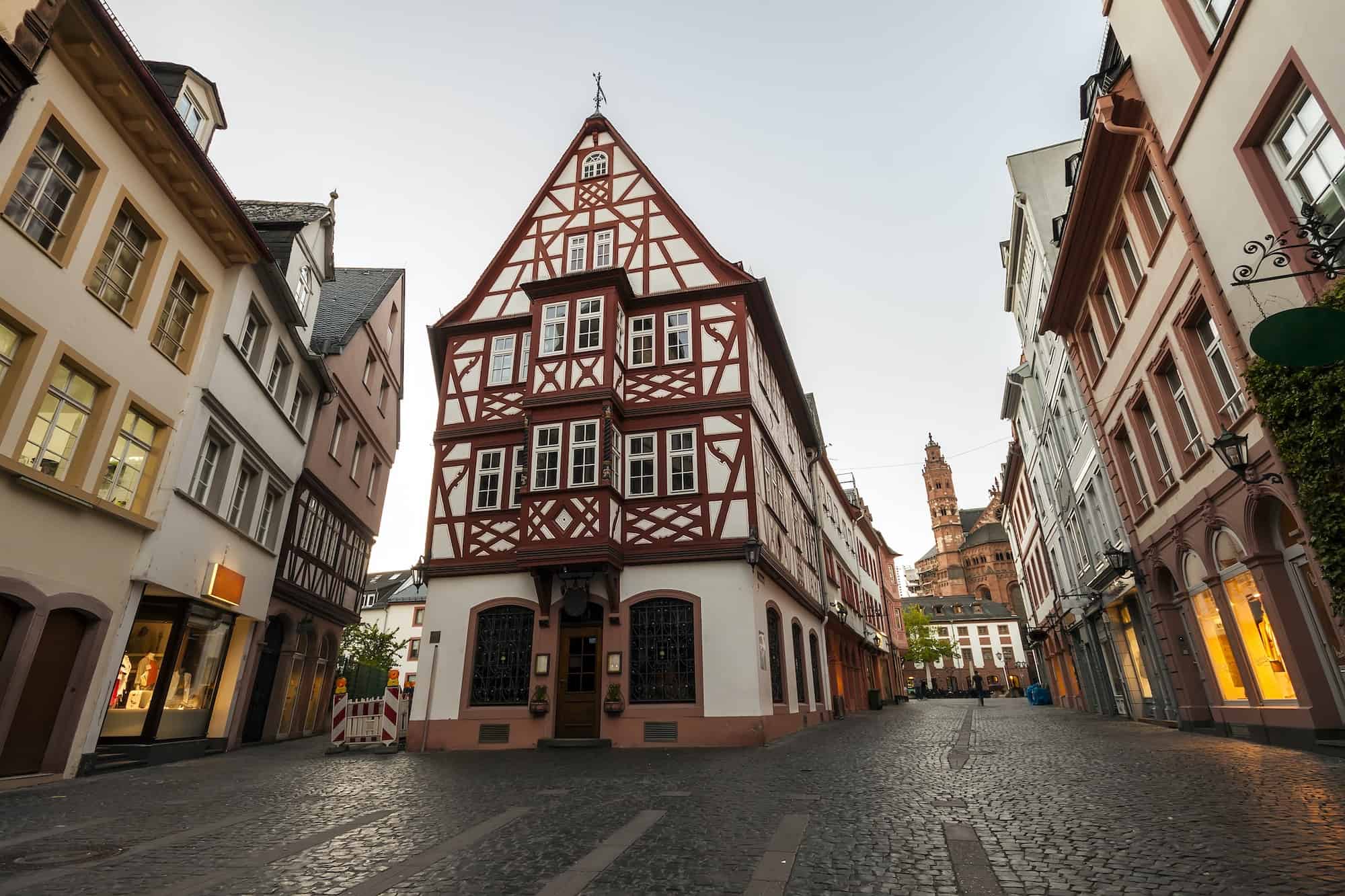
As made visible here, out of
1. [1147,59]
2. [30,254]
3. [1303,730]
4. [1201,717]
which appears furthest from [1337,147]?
[30,254]

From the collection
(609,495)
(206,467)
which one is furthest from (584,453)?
(206,467)

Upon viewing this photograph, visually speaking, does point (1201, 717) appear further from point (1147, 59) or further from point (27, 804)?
point (27, 804)

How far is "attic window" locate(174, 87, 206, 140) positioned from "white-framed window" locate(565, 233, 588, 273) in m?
8.66

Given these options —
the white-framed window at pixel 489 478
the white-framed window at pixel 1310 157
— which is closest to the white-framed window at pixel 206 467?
the white-framed window at pixel 489 478

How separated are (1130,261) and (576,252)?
44.2 feet

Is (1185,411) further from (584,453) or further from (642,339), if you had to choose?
(584,453)

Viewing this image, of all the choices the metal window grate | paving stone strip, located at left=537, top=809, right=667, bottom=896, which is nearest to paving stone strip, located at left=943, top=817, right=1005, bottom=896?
paving stone strip, located at left=537, top=809, right=667, bottom=896

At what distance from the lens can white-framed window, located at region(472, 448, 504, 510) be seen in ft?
56.8

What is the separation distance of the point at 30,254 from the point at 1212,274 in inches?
655

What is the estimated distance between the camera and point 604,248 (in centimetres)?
1953

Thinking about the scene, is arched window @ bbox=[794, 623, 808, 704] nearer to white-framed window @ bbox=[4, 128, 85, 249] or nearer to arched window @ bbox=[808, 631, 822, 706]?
arched window @ bbox=[808, 631, 822, 706]

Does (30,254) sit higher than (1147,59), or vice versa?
(1147,59)

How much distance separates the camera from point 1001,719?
2280 centimetres

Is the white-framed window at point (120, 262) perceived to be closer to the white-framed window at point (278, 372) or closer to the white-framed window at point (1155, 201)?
the white-framed window at point (278, 372)
